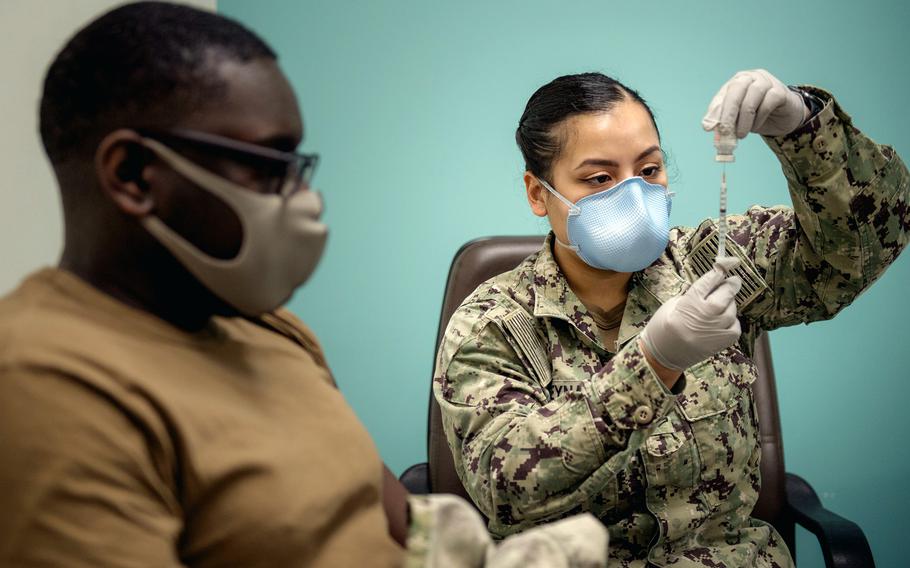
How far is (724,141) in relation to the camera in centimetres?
138

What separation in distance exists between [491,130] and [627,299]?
2.98ft

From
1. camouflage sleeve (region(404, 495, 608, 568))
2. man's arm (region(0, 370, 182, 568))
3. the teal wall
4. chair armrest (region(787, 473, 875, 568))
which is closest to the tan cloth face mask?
man's arm (region(0, 370, 182, 568))

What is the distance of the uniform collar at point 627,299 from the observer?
1599 mm

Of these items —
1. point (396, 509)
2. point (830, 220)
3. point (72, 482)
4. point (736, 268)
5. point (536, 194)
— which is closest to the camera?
point (72, 482)

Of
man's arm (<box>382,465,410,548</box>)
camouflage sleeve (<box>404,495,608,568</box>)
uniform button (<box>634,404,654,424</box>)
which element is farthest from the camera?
uniform button (<box>634,404,654,424</box>)

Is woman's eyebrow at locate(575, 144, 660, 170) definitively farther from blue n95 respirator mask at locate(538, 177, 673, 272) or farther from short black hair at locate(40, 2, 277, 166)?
short black hair at locate(40, 2, 277, 166)

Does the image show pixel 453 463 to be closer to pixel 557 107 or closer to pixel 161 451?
pixel 557 107

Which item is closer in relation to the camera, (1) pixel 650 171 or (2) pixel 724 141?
(2) pixel 724 141

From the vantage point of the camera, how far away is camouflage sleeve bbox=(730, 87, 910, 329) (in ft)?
4.77

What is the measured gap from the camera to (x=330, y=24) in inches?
93.6

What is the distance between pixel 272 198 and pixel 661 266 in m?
1.05

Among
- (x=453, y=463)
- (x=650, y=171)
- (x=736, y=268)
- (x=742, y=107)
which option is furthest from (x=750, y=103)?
(x=453, y=463)

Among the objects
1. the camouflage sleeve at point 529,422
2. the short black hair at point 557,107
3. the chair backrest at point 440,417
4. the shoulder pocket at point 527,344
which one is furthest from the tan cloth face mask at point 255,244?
the chair backrest at point 440,417

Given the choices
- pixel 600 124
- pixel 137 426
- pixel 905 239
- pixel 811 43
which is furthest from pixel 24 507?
pixel 811 43
